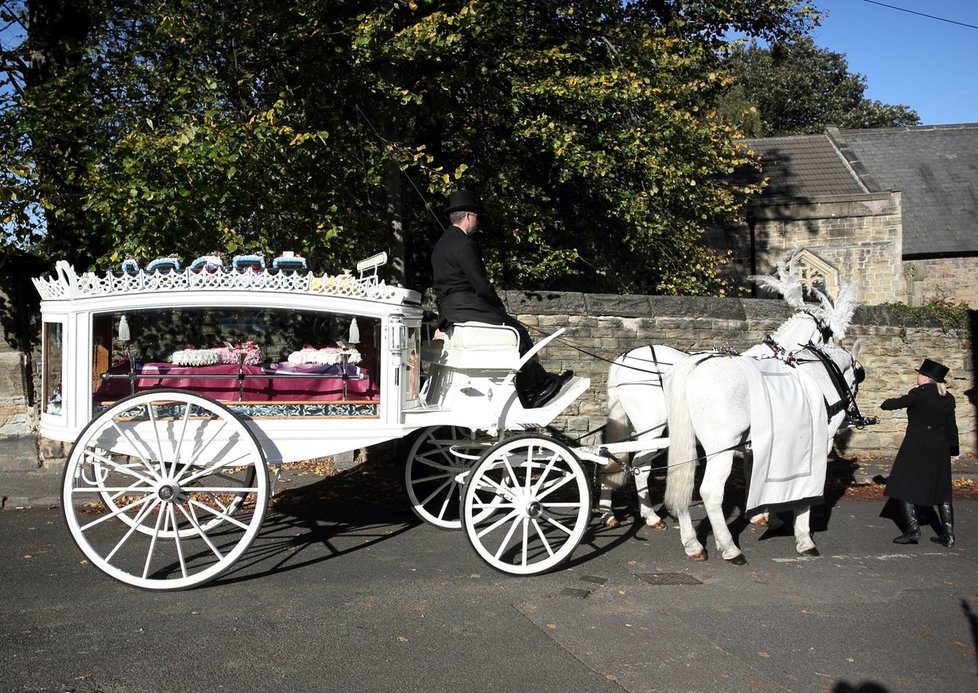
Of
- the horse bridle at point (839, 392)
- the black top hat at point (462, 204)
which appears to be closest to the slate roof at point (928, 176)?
the horse bridle at point (839, 392)

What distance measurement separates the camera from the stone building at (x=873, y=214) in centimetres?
2352

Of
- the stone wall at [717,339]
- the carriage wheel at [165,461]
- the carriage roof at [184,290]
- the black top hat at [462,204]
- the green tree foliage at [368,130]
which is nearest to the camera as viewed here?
the carriage wheel at [165,461]

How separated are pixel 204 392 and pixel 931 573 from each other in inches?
217

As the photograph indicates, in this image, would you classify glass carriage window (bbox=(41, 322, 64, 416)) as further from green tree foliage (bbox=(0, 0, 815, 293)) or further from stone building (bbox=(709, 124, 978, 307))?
stone building (bbox=(709, 124, 978, 307))

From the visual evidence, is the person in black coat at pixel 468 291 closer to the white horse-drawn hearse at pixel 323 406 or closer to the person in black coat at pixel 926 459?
the white horse-drawn hearse at pixel 323 406

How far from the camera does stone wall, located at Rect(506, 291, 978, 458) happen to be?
33.6ft

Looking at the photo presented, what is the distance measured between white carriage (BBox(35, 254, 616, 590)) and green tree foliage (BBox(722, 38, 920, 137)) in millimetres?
37743

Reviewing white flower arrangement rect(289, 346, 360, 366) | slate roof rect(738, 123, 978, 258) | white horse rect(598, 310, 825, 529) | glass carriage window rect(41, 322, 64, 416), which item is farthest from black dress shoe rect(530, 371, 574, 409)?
slate roof rect(738, 123, 978, 258)

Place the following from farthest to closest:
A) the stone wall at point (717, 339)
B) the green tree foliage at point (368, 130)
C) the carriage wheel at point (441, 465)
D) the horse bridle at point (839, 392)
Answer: the stone wall at point (717, 339) < the green tree foliage at point (368, 130) < the horse bridle at point (839, 392) < the carriage wheel at point (441, 465)

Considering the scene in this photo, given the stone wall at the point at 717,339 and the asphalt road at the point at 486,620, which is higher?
the stone wall at the point at 717,339

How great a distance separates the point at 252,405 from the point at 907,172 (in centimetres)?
2807

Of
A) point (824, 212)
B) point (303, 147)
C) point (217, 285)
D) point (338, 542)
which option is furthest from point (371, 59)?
point (824, 212)

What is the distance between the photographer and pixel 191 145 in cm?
783

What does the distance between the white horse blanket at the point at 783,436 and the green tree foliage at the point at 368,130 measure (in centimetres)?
415
